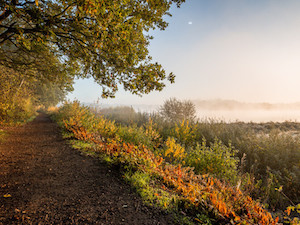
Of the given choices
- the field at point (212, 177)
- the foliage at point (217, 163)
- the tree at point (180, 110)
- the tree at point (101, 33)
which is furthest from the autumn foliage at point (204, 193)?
the tree at point (180, 110)

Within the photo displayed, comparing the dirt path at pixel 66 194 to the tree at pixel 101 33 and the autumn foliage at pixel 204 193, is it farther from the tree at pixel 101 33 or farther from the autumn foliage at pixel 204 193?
the tree at pixel 101 33

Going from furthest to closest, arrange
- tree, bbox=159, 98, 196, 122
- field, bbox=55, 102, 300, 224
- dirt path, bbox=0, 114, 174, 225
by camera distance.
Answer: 1. tree, bbox=159, 98, 196, 122
2. field, bbox=55, 102, 300, 224
3. dirt path, bbox=0, 114, 174, 225

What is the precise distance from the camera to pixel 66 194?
2613mm

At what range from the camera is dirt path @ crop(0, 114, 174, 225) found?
81.9 inches

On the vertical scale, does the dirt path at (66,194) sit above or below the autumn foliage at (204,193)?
below

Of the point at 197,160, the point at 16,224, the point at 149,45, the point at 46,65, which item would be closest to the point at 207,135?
the point at 197,160

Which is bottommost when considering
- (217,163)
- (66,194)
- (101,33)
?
(66,194)

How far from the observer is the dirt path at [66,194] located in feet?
6.82

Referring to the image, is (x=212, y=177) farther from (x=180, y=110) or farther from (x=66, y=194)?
(x=180, y=110)

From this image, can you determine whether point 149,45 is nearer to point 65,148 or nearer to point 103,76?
point 103,76

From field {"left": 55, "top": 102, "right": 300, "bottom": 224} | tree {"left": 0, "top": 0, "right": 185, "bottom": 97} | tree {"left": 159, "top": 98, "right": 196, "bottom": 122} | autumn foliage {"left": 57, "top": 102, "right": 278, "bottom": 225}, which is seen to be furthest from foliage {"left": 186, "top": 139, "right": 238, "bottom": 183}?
tree {"left": 159, "top": 98, "right": 196, "bottom": 122}

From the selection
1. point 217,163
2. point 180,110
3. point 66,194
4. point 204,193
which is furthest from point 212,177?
point 180,110

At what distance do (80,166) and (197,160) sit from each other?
315 cm

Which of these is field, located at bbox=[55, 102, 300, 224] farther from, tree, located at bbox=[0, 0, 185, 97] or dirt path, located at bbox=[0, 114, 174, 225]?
tree, located at bbox=[0, 0, 185, 97]
